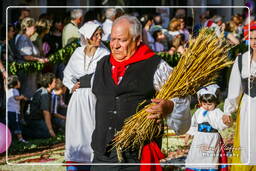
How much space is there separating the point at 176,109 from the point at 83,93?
1.90 metres

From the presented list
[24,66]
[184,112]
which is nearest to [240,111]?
[184,112]

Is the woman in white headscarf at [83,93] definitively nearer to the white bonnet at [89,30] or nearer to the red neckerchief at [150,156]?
the white bonnet at [89,30]

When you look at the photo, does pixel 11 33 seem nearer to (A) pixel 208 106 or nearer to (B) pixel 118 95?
(A) pixel 208 106

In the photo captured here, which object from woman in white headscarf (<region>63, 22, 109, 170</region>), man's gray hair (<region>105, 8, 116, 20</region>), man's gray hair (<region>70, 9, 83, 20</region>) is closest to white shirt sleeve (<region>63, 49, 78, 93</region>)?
woman in white headscarf (<region>63, 22, 109, 170</region>)

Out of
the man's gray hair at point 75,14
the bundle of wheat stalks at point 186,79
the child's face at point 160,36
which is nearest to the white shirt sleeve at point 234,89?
the bundle of wheat stalks at point 186,79

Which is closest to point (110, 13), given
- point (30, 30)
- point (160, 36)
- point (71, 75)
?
point (30, 30)

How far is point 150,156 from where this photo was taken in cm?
438

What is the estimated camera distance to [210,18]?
24.3 ft

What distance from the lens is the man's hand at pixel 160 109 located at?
13.7ft

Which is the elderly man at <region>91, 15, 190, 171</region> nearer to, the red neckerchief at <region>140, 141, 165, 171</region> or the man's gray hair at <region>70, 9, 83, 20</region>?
the red neckerchief at <region>140, 141, 165, 171</region>

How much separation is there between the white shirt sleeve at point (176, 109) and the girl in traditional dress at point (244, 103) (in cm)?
130

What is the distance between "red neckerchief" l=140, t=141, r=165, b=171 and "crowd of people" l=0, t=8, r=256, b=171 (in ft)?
0.22

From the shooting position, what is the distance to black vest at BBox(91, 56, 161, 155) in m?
4.36

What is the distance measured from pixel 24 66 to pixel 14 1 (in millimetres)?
1469
